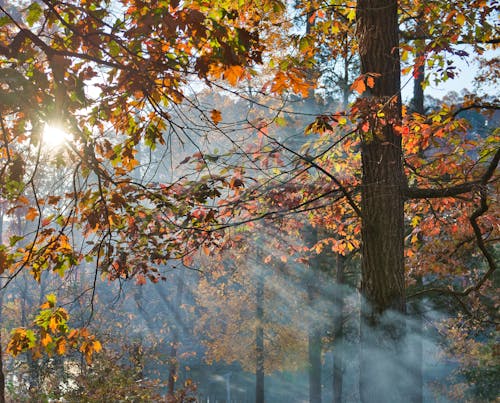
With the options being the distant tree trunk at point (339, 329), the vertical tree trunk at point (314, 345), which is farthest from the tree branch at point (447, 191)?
the vertical tree trunk at point (314, 345)

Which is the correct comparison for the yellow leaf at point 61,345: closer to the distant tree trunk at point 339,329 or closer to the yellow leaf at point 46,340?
the yellow leaf at point 46,340

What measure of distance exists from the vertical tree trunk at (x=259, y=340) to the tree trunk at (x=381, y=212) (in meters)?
15.3

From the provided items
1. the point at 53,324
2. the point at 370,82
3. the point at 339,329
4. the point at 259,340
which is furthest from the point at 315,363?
the point at 53,324

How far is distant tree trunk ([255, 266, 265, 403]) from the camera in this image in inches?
789

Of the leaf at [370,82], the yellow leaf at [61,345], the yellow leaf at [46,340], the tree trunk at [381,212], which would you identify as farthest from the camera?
the tree trunk at [381,212]

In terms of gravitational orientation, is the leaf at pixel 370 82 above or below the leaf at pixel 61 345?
above

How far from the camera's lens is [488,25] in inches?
214

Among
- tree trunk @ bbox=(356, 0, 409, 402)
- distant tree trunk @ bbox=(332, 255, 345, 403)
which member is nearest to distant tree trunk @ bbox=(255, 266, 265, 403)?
distant tree trunk @ bbox=(332, 255, 345, 403)

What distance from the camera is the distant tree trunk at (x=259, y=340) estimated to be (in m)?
20.0

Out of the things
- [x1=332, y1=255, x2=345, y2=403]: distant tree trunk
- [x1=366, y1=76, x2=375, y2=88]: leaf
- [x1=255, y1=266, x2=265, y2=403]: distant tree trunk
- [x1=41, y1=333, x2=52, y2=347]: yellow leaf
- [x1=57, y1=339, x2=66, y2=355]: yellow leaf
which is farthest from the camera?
[x1=255, y1=266, x2=265, y2=403]: distant tree trunk

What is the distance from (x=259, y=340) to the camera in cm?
2036

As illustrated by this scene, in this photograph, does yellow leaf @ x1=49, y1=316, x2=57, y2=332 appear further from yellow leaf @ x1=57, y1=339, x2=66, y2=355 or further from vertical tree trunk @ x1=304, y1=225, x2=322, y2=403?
vertical tree trunk @ x1=304, y1=225, x2=322, y2=403

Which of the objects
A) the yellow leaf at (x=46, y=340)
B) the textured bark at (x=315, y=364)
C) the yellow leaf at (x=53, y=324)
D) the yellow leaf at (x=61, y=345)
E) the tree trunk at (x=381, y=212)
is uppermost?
the tree trunk at (x=381, y=212)

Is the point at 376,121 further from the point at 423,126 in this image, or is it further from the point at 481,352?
the point at 481,352
